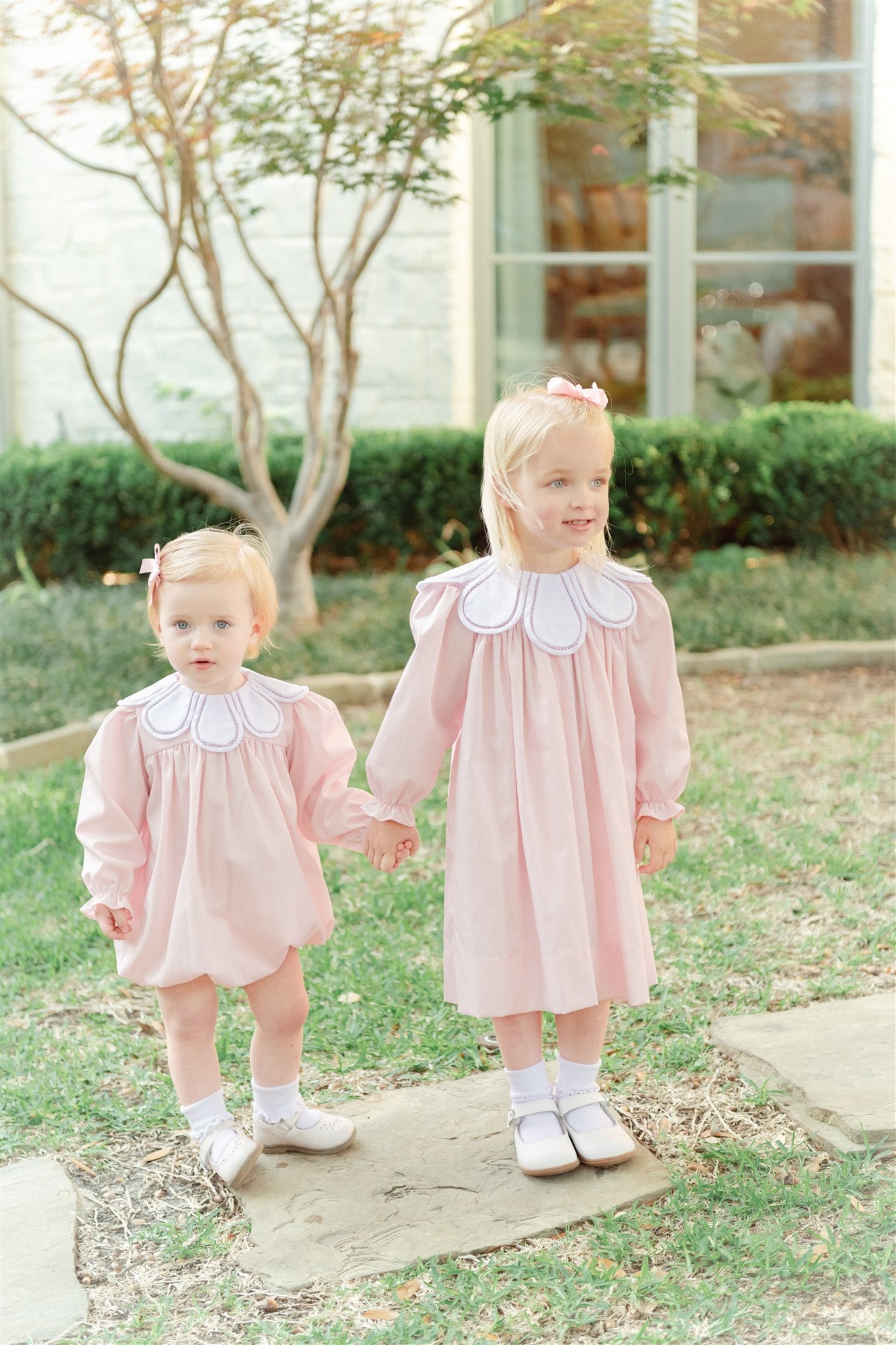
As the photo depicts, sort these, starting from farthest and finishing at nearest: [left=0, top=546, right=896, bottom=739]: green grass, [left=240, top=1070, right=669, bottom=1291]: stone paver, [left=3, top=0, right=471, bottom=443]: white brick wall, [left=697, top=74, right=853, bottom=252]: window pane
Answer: [left=697, top=74, right=853, bottom=252]: window pane < [left=3, top=0, right=471, bottom=443]: white brick wall < [left=0, top=546, right=896, bottom=739]: green grass < [left=240, top=1070, right=669, bottom=1291]: stone paver

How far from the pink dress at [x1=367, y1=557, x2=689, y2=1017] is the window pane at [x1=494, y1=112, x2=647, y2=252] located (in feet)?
20.3

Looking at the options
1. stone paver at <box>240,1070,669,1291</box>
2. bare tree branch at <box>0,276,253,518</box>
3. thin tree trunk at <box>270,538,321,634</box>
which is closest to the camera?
stone paver at <box>240,1070,669,1291</box>

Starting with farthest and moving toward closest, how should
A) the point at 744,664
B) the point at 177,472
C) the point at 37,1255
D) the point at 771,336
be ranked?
the point at 771,336 → the point at 177,472 → the point at 744,664 → the point at 37,1255

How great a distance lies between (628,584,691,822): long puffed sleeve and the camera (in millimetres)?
2176

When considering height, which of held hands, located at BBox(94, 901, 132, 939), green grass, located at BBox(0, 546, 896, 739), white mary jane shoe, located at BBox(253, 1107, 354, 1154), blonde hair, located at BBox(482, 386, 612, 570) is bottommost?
white mary jane shoe, located at BBox(253, 1107, 354, 1154)

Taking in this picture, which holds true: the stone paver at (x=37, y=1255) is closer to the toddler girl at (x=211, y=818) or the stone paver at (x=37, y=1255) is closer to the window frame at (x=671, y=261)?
the toddler girl at (x=211, y=818)

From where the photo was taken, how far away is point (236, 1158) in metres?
2.10

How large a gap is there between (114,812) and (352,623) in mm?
3660

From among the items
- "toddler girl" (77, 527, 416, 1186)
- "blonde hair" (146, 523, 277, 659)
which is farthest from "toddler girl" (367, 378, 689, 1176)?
"blonde hair" (146, 523, 277, 659)

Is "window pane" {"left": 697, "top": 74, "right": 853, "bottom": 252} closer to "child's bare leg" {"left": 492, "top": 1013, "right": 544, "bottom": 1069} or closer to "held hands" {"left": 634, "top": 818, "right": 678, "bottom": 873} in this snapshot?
"held hands" {"left": 634, "top": 818, "right": 678, "bottom": 873}

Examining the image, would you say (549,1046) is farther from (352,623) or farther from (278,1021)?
(352,623)

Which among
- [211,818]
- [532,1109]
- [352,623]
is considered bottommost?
[532,1109]

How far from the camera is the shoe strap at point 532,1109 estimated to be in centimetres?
221

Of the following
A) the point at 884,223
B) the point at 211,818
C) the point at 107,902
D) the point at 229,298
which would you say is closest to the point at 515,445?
the point at 211,818
